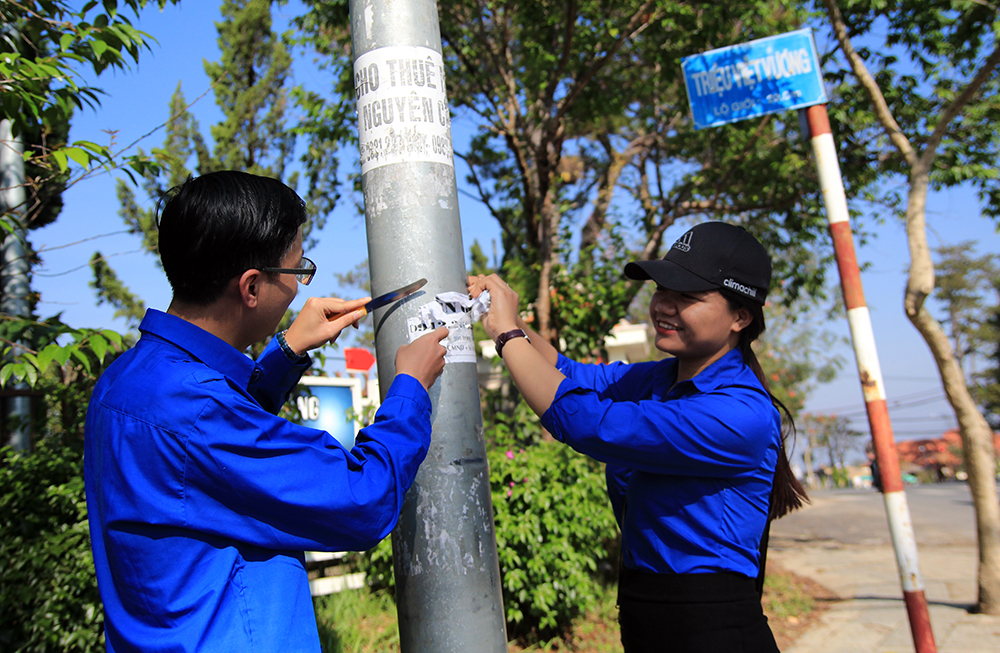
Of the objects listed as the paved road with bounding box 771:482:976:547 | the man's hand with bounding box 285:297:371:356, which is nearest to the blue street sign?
the man's hand with bounding box 285:297:371:356

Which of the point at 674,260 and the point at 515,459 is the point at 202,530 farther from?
the point at 515,459

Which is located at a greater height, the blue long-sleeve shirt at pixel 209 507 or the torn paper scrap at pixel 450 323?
the torn paper scrap at pixel 450 323

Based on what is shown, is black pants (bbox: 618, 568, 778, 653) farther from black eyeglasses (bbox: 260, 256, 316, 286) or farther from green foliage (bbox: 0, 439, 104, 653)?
green foliage (bbox: 0, 439, 104, 653)

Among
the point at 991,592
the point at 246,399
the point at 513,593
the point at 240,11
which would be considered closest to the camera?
the point at 246,399

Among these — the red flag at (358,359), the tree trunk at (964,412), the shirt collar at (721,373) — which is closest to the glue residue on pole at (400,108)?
the shirt collar at (721,373)

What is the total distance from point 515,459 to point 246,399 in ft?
14.1

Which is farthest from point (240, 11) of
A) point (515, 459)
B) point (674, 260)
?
point (674, 260)

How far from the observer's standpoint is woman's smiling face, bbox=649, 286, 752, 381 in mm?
2051

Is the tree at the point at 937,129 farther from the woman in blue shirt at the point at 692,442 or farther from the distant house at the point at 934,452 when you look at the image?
the distant house at the point at 934,452

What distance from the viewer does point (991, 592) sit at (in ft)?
19.4

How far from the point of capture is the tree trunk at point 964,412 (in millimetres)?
5887

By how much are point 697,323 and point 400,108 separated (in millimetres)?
1030

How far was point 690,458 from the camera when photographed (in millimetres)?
1802

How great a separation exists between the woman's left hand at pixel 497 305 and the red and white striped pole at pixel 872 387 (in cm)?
348
